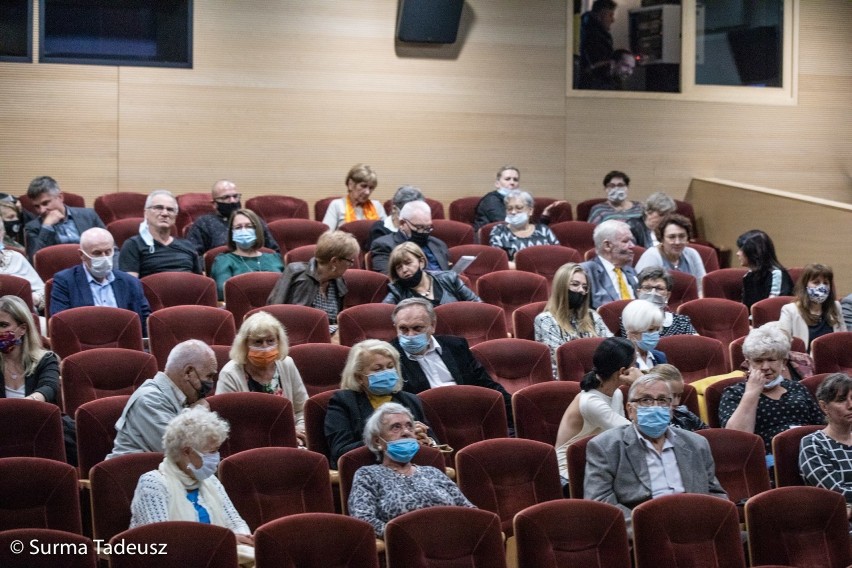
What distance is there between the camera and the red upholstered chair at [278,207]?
21.6 feet

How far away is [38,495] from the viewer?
3.17 meters

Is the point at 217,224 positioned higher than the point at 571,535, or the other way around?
the point at 217,224

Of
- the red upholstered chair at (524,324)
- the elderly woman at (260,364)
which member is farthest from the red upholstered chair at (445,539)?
the red upholstered chair at (524,324)

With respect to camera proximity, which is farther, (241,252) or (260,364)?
(241,252)

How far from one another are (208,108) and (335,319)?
7.97 feet

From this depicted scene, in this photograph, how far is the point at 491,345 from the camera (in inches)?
173

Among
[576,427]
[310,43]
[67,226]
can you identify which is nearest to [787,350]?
[576,427]

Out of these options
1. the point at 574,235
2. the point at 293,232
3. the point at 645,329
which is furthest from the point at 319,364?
the point at 574,235

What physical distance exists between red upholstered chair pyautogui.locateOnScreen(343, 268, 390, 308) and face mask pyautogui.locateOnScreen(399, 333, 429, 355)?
0.83 m

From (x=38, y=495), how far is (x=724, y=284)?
355 centimetres

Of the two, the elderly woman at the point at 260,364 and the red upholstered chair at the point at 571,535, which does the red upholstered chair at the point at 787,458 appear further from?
the elderly woman at the point at 260,364

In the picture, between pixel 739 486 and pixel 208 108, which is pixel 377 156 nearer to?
pixel 208 108

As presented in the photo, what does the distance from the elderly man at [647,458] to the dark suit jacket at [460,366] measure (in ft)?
2.13

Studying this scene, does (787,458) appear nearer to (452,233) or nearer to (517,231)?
(517,231)
